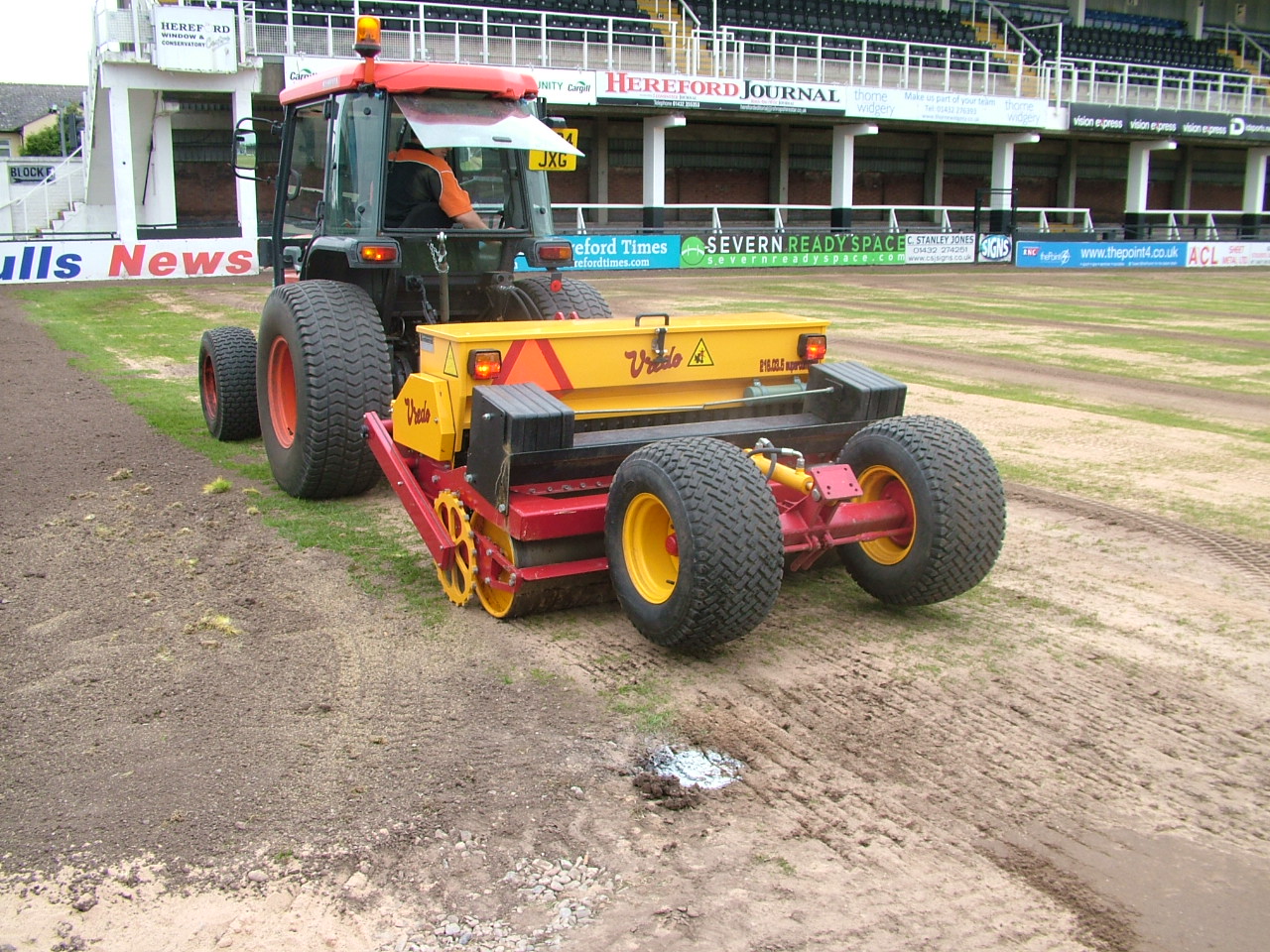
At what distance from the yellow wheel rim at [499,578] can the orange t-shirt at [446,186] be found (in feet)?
7.77

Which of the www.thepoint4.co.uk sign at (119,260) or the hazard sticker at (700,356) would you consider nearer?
the hazard sticker at (700,356)

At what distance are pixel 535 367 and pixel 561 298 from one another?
2.02m

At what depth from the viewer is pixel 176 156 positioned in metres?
33.0

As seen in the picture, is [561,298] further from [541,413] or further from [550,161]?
[541,413]

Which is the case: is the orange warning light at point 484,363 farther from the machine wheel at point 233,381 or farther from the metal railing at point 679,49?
the metal railing at point 679,49

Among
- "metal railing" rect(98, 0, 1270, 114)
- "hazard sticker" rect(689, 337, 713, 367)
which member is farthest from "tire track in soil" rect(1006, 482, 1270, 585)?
"metal railing" rect(98, 0, 1270, 114)

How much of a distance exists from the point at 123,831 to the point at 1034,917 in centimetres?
250

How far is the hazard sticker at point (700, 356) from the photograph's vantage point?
217 inches

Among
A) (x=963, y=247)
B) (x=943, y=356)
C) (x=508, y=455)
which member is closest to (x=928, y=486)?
(x=508, y=455)

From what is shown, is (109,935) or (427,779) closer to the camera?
(109,935)

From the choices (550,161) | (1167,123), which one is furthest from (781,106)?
(550,161)

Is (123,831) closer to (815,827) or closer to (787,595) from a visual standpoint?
(815,827)

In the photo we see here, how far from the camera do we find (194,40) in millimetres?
25594

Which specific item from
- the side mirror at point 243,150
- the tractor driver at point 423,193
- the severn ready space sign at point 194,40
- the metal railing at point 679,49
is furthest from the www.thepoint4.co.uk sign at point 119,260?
the tractor driver at point 423,193
